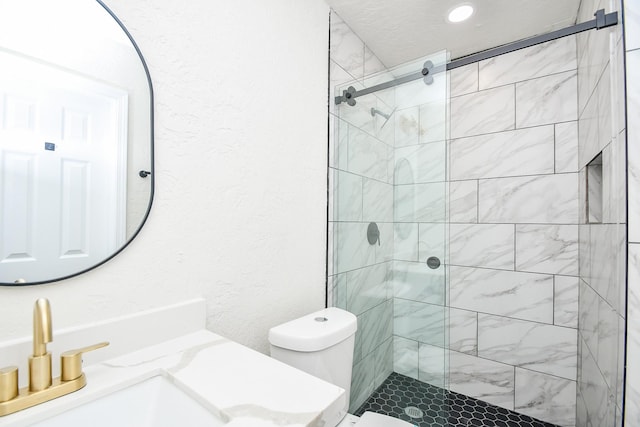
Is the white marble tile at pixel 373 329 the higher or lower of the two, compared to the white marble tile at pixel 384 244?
lower

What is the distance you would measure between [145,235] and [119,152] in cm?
23

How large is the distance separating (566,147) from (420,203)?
41.6 inches

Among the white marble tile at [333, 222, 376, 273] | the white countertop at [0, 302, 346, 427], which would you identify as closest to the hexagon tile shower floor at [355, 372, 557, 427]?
the white marble tile at [333, 222, 376, 273]

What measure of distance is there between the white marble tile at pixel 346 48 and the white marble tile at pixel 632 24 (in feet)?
3.88

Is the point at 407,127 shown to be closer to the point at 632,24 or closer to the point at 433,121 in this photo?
the point at 433,121

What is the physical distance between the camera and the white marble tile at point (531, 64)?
1.79m

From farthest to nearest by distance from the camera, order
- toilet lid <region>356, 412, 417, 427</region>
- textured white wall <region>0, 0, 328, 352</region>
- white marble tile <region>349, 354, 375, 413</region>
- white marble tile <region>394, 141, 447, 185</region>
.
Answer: white marble tile <region>349, 354, 375, 413</region> < white marble tile <region>394, 141, 447, 185</region> < toilet lid <region>356, 412, 417, 427</region> < textured white wall <region>0, 0, 328, 352</region>

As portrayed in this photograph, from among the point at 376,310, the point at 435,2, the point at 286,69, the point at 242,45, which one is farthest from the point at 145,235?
the point at 435,2

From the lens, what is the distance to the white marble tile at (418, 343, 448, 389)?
4.85 ft

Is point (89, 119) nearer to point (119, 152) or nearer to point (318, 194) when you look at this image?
point (119, 152)

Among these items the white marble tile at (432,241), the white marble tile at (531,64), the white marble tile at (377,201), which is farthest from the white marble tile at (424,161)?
the white marble tile at (531,64)

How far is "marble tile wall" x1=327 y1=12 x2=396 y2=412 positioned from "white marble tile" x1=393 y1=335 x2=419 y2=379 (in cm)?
4

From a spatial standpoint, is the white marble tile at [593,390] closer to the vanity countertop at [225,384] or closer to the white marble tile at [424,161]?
the white marble tile at [424,161]

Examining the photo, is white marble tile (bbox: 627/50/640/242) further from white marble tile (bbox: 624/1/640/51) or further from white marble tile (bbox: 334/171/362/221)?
white marble tile (bbox: 334/171/362/221)
